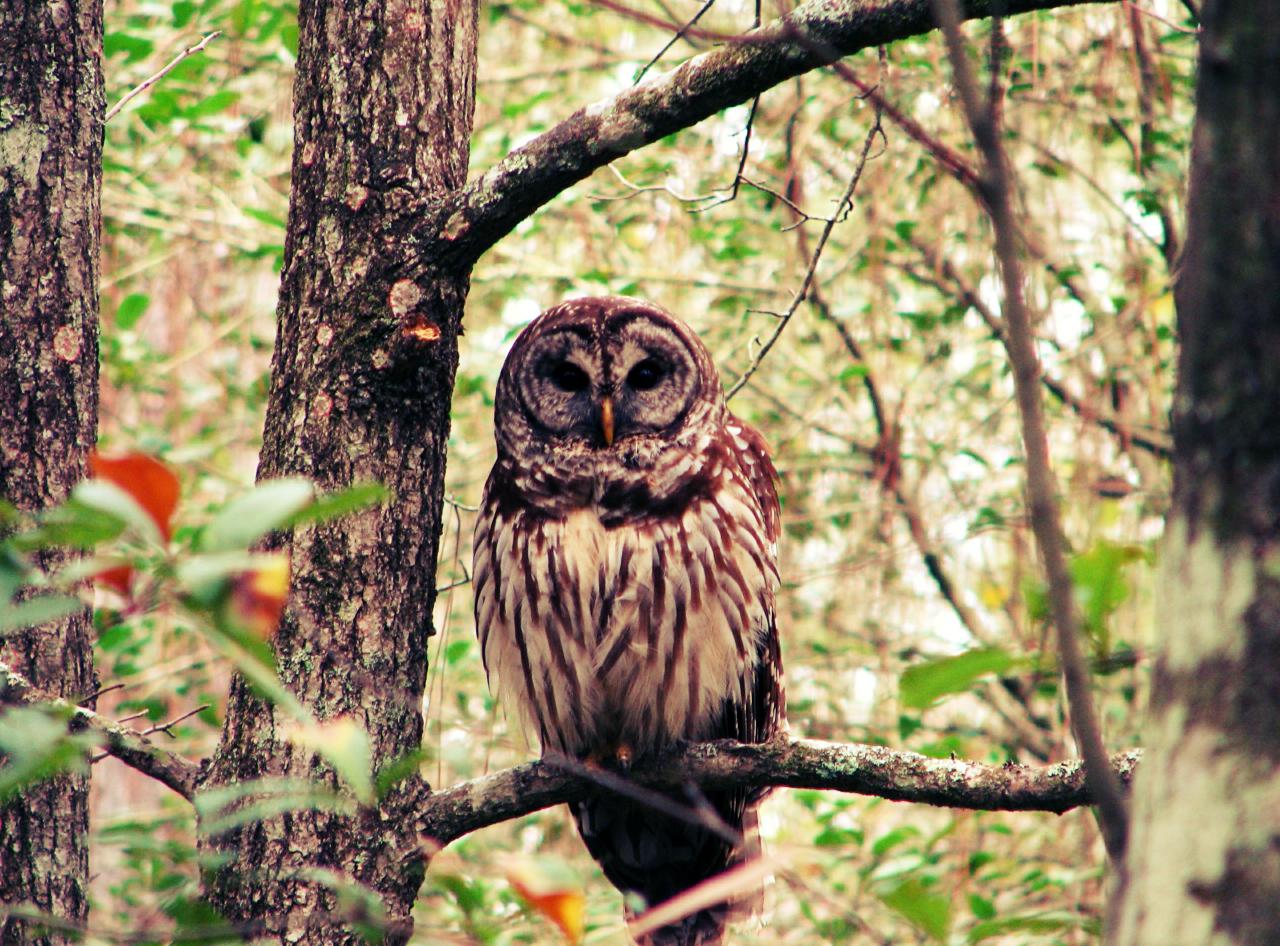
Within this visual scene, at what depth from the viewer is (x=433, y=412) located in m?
2.96

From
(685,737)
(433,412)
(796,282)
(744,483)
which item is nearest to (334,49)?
(433,412)

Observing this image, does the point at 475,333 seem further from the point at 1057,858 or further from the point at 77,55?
the point at 77,55

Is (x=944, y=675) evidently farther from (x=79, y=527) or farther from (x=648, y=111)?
(x=648, y=111)

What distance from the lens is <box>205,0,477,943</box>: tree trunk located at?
2711 mm

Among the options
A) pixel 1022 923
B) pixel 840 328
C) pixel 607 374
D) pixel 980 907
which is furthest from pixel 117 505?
pixel 840 328

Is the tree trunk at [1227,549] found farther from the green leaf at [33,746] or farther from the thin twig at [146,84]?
the thin twig at [146,84]

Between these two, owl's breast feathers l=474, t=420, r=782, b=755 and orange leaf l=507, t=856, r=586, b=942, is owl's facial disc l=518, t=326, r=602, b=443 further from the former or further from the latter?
orange leaf l=507, t=856, r=586, b=942

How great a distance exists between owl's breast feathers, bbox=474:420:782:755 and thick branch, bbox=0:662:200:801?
107 centimetres

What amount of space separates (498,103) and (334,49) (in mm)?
4168

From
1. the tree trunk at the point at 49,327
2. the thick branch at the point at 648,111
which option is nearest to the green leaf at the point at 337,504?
the thick branch at the point at 648,111

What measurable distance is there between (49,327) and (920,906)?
2.39 m

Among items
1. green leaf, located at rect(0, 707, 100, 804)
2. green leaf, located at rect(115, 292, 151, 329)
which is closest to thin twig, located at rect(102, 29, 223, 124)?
green leaf, located at rect(115, 292, 151, 329)

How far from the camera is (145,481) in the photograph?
1108 millimetres

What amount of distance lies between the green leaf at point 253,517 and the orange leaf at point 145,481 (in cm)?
4
